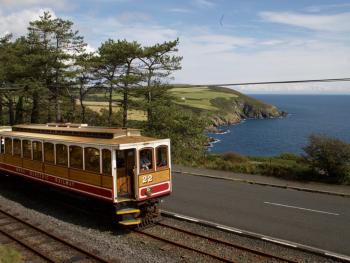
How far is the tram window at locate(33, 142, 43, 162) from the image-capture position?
12.6 m

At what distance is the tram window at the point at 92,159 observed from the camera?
9.97 meters

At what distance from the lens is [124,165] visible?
10125 mm

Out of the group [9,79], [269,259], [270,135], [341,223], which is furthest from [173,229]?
[270,135]

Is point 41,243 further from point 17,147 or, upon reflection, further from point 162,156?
point 17,147

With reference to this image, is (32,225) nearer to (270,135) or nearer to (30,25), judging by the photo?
(30,25)

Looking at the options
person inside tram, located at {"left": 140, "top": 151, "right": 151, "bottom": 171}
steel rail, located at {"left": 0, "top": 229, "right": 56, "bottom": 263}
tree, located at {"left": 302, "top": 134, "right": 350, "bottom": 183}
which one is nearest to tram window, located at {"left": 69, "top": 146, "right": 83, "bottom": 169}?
person inside tram, located at {"left": 140, "top": 151, "right": 151, "bottom": 171}

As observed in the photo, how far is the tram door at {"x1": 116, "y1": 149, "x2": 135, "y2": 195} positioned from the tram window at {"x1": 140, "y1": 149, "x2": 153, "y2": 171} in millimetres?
381

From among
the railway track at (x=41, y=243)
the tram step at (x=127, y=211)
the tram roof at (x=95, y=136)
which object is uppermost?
the tram roof at (x=95, y=136)

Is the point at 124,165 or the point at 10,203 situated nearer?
the point at 124,165

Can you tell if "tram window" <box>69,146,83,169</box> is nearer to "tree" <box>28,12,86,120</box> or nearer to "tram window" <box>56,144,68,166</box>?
"tram window" <box>56,144,68,166</box>

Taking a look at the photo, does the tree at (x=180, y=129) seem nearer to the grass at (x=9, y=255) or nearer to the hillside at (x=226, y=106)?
the grass at (x=9, y=255)

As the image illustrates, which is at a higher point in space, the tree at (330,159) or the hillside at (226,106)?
the hillside at (226,106)

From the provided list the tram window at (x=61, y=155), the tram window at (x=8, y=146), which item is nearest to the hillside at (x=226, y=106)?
the tram window at (x=8, y=146)

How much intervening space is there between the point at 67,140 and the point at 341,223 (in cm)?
1056
